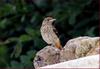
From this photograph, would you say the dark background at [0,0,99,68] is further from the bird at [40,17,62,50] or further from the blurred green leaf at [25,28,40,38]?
the bird at [40,17,62,50]

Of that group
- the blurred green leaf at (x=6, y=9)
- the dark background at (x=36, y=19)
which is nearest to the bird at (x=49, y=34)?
the dark background at (x=36, y=19)

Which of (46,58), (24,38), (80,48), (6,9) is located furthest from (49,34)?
(6,9)

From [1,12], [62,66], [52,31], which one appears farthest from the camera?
[1,12]

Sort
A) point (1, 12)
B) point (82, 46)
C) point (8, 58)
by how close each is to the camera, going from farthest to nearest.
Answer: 1. point (1, 12)
2. point (8, 58)
3. point (82, 46)

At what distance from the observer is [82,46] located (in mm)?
4887

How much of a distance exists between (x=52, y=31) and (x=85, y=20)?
2347mm

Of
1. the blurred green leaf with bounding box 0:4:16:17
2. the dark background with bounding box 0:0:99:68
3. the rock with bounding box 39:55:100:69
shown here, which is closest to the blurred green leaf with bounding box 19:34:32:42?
the dark background with bounding box 0:0:99:68

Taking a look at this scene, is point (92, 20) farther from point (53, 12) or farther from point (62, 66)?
point (62, 66)

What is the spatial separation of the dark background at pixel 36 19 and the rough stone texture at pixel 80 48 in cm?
248

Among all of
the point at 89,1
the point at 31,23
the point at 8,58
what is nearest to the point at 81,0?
the point at 89,1

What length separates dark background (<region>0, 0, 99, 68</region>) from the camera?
302 inches

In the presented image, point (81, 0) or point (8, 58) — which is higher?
point (81, 0)

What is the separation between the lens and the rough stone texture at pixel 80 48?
15.8 feet

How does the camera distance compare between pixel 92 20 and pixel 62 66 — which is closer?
pixel 62 66
